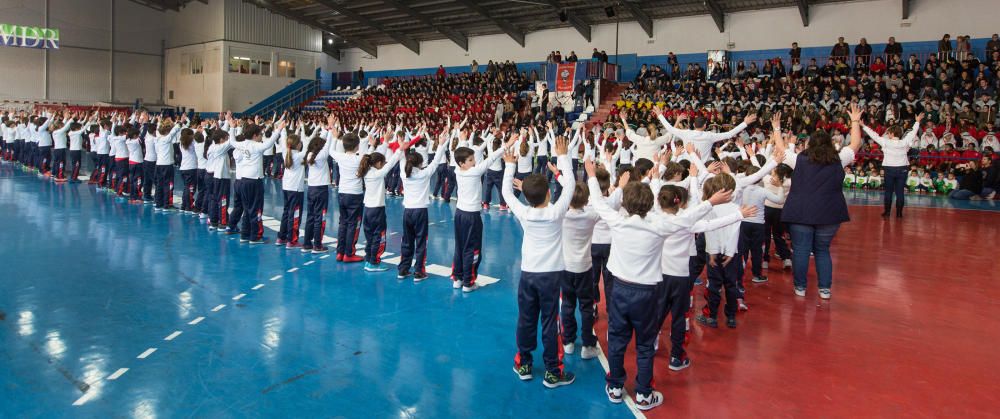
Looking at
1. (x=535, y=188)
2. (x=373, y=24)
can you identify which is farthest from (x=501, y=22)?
(x=535, y=188)

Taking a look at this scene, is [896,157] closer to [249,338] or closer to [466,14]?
[249,338]

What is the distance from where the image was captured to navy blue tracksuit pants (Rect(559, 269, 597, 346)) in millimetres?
4684

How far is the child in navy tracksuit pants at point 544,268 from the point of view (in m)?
4.27

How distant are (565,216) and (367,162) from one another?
3.24 m

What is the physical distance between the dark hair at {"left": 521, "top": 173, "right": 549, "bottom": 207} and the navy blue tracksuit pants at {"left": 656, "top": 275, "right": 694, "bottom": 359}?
103cm

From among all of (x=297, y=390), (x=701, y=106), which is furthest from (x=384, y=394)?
(x=701, y=106)

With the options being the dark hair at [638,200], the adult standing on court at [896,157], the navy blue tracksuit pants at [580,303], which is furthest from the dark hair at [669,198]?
the adult standing on court at [896,157]

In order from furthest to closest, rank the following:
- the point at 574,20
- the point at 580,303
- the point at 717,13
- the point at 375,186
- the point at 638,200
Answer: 1. the point at 574,20
2. the point at 717,13
3. the point at 375,186
4. the point at 580,303
5. the point at 638,200

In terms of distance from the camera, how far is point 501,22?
99.1 ft

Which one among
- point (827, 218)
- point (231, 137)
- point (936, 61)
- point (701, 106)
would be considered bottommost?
point (827, 218)

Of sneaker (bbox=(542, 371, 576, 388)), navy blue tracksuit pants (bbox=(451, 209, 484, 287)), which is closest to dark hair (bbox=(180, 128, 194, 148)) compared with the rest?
navy blue tracksuit pants (bbox=(451, 209, 484, 287))

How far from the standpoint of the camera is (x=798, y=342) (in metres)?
5.25

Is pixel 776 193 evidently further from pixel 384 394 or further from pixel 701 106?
pixel 701 106

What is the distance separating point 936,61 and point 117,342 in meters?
23.2
